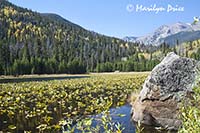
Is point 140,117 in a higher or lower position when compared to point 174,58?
lower

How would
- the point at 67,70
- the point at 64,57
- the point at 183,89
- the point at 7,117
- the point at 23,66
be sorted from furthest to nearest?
the point at 64,57 < the point at 67,70 < the point at 23,66 < the point at 7,117 < the point at 183,89

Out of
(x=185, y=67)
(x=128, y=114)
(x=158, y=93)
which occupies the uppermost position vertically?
(x=185, y=67)

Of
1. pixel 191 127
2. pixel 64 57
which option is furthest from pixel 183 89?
pixel 64 57

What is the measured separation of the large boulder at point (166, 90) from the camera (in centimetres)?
1588

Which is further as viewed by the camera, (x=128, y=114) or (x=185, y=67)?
(x=128, y=114)

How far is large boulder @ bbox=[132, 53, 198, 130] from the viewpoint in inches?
625

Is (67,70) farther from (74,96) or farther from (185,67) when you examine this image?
(185,67)

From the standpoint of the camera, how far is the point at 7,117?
19.8m

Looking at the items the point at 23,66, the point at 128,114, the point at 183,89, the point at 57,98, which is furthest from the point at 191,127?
the point at 23,66

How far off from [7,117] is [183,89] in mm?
9683

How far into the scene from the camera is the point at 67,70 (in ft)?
393

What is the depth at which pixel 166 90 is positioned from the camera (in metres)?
16.0

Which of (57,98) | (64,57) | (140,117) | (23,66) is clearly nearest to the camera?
(140,117)

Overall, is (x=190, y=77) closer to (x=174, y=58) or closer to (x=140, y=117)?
(x=174, y=58)
